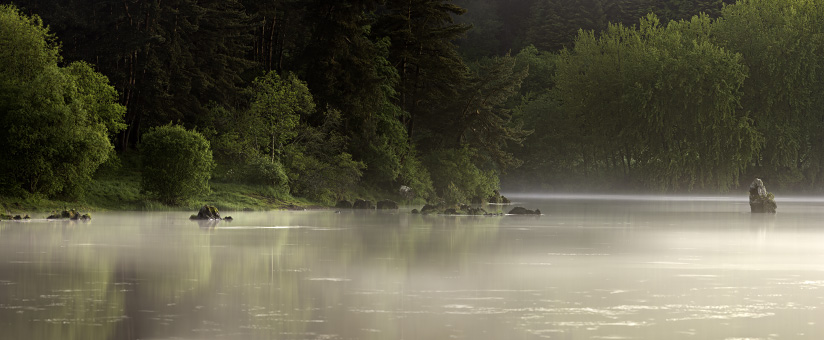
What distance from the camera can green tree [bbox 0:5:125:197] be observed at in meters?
39.2

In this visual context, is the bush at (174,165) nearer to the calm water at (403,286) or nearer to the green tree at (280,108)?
the green tree at (280,108)

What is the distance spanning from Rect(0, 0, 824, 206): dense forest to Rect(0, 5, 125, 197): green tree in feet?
0.26

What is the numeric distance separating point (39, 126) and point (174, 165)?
653 cm

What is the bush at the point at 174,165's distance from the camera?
4422 cm

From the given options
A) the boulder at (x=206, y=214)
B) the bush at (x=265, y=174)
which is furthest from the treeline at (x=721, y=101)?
the boulder at (x=206, y=214)

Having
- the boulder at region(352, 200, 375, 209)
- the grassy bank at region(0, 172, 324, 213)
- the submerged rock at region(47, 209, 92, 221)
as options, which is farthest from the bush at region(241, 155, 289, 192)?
the submerged rock at region(47, 209, 92, 221)

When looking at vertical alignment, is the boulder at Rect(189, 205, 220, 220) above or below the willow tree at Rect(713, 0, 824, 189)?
below

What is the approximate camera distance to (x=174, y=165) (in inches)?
1735

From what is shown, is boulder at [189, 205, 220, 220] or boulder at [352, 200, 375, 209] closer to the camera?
boulder at [189, 205, 220, 220]

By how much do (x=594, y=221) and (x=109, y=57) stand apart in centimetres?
3154

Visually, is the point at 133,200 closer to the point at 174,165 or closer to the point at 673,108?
the point at 174,165

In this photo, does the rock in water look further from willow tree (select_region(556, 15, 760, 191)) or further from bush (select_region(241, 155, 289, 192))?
willow tree (select_region(556, 15, 760, 191))

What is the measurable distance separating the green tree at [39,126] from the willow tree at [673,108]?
165 ft

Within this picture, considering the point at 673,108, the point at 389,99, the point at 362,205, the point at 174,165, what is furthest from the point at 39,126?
the point at 673,108
